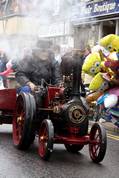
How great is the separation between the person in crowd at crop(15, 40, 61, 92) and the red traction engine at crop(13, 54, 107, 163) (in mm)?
574

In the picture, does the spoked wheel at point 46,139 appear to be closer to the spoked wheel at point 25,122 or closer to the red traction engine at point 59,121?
the red traction engine at point 59,121

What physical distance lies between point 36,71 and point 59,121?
131 cm

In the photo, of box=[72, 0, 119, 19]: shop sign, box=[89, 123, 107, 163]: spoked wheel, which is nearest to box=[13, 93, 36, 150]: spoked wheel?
box=[89, 123, 107, 163]: spoked wheel

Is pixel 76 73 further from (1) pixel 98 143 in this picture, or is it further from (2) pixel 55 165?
(2) pixel 55 165

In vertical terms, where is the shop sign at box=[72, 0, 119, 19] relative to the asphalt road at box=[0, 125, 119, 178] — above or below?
above

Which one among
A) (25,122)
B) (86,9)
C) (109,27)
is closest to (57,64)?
(86,9)

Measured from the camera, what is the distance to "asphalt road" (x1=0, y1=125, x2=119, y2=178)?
5.94 m

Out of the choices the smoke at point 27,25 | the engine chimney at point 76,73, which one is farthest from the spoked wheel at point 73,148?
the smoke at point 27,25

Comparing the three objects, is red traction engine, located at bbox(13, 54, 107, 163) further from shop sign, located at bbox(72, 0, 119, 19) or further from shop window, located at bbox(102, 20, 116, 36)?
shop window, located at bbox(102, 20, 116, 36)

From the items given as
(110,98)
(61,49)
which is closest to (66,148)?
(61,49)

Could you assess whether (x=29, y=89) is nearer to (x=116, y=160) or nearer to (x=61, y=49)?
(x=61, y=49)

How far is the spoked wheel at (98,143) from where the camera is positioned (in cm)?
643

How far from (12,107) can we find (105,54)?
2366mm

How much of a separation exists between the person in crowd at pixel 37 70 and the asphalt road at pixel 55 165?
3.19 feet
